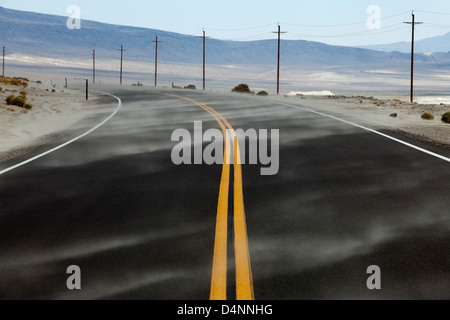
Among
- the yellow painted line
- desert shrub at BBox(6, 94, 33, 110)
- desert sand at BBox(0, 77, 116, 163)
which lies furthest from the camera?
desert shrub at BBox(6, 94, 33, 110)

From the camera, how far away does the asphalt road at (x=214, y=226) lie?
556 cm

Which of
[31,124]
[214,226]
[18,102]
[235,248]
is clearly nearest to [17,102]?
[18,102]

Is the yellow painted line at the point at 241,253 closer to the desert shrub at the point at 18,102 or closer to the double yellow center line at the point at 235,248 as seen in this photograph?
the double yellow center line at the point at 235,248

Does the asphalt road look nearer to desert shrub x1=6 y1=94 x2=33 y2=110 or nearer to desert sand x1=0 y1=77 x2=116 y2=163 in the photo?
desert sand x1=0 y1=77 x2=116 y2=163

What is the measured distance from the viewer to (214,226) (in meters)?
7.57

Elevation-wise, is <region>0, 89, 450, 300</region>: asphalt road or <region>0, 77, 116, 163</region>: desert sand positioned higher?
<region>0, 77, 116, 163</region>: desert sand

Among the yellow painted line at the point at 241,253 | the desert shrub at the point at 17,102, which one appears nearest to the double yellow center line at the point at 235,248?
the yellow painted line at the point at 241,253

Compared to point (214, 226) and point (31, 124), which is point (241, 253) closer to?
point (214, 226)

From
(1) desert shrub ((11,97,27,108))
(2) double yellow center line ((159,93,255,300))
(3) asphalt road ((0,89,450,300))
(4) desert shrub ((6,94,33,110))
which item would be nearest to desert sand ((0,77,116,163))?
(4) desert shrub ((6,94,33,110))

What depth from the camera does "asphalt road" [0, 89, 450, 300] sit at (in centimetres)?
556
